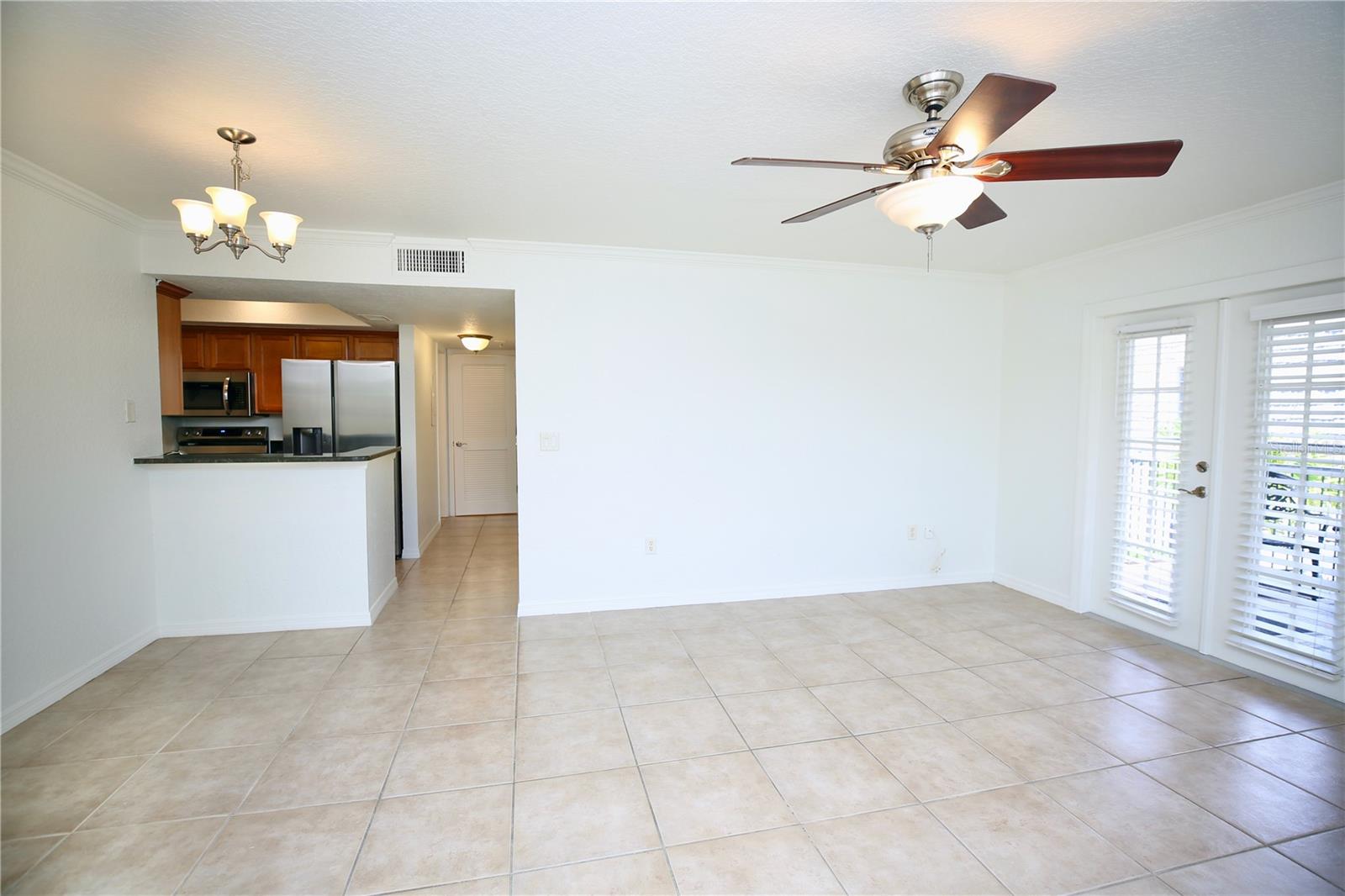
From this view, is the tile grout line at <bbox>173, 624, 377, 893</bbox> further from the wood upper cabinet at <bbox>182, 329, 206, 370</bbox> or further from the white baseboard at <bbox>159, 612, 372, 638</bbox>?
the wood upper cabinet at <bbox>182, 329, 206, 370</bbox>

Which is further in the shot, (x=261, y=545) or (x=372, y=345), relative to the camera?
(x=372, y=345)

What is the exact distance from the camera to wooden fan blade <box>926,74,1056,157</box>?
1303 mm

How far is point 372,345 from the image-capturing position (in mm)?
5809

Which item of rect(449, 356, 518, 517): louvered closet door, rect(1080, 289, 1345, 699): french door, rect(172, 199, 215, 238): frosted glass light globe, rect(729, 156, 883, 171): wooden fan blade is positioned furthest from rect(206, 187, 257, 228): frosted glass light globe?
rect(449, 356, 518, 517): louvered closet door

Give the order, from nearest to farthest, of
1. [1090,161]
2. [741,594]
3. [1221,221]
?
[1090,161] < [1221,221] < [741,594]

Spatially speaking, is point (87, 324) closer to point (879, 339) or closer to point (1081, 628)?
point (879, 339)

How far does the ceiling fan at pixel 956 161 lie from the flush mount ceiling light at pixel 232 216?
1.86 m

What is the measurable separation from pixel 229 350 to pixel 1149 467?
7.59m

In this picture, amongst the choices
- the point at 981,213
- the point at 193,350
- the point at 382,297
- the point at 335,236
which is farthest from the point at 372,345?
the point at 981,213

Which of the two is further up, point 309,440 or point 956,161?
point 956,161

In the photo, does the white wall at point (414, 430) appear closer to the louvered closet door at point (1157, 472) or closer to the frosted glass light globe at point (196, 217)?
the frosted glass light globe at point (196, 217)

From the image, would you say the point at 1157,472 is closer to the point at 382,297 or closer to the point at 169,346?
the point at 382,297

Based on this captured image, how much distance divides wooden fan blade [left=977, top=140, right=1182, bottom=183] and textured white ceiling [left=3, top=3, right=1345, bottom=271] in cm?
35

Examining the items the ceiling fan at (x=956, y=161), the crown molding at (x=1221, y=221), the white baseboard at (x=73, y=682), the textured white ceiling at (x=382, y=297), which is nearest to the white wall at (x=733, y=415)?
the textured white ceiling at (x=382, y=297)
